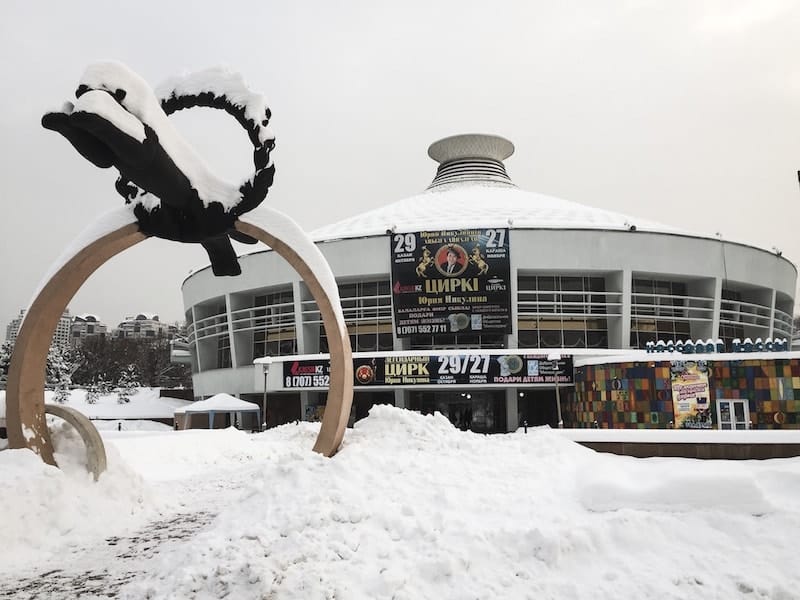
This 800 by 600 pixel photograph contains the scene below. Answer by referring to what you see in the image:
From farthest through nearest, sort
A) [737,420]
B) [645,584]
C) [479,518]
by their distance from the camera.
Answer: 1. [737,420]
2. [479,518]
3. [645,584]

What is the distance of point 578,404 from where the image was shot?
1108 inches

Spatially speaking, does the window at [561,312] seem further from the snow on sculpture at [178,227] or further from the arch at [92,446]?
the arch at [92,446]

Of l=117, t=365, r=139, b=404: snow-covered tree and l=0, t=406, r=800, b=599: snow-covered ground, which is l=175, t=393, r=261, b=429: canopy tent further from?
l=117, t=365, r=139, b=404: snow-covered tree

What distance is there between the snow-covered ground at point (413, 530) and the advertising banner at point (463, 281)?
20.7 meters

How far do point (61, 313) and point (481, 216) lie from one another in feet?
98.9

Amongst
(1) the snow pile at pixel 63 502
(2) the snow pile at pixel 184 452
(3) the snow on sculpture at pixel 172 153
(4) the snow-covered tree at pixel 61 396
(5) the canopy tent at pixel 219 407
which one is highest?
(3) the snow on sculpture at pixel 172 153

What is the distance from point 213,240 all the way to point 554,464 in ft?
23.5

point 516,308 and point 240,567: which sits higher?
point 516,308

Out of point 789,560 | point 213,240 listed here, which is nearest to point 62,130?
point 213,240

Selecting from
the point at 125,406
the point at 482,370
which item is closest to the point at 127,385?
the point at 125,406

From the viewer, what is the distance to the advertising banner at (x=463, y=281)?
30906 mm

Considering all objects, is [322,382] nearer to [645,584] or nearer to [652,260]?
[652,260]

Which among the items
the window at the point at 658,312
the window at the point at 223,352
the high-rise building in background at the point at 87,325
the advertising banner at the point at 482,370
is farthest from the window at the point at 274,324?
the high-rise building in background at the point at 87,325

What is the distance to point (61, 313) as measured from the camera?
10672mm
